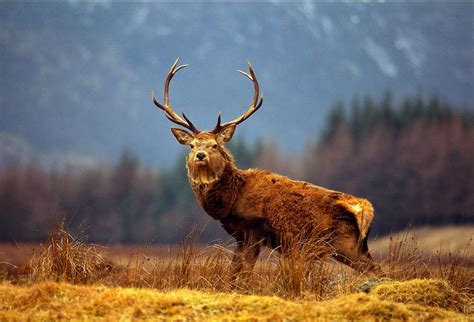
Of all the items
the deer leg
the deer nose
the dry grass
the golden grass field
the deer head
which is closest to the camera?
the dry grass

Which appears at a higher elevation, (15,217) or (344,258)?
(344,258)

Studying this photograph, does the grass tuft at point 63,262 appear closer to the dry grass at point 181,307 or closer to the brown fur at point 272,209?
the dry grass at point 181,307

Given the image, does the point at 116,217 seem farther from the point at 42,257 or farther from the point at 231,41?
the point at 231,41

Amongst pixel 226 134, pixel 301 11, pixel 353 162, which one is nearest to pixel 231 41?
pixel 301 11

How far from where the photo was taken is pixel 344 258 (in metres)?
9.53

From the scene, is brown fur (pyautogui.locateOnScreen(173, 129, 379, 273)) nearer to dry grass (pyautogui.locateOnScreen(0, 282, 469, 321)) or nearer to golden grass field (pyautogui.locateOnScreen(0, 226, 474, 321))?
golden grass field (pyautogui.locateOnScreen(0, 226, 474, 321))

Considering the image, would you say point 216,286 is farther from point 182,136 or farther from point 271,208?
point 182,136

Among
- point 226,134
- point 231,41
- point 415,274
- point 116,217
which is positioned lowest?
point 116,217

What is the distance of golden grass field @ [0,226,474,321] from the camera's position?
641cm

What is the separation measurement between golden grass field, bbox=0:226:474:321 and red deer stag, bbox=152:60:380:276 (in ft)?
1.19

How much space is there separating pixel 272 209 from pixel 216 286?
184 cm

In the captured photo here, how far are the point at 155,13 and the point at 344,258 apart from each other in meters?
107

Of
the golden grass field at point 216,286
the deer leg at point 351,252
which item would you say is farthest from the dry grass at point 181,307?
the deer leg at point 351,252

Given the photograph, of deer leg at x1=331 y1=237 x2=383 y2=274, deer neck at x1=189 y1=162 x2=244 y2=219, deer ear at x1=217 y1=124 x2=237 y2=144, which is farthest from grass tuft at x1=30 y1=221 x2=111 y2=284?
deer leg at x1=331 y1=237 x2=383 y2=274
